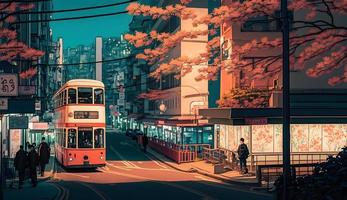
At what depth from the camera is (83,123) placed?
116 feet

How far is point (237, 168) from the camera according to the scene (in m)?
34.2

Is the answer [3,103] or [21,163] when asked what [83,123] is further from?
[3,103]

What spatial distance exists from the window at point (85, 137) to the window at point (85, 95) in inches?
74.0

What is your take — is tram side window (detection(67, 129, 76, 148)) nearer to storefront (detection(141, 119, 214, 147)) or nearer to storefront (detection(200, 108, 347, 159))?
storefront (detection(200, 108, 347, 159))

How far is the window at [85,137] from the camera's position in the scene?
35562 millimetres

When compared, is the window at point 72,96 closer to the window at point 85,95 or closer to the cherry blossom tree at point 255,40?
the window at point 85,95

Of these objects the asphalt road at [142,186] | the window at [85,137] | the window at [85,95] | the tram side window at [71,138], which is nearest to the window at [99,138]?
the window at [85,137]

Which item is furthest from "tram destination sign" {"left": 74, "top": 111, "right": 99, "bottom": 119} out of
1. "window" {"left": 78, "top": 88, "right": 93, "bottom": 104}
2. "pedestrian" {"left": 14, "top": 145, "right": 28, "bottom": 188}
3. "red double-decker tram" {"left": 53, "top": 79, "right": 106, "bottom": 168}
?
"pedestrian" {"left": 14, "top": 145, "right": 28, "bottom": 188}

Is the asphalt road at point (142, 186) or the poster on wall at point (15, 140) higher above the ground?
the poster on wall at point (15, 140)

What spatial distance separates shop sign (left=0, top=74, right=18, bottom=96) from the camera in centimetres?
1622

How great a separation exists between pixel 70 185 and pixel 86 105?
23.2ft

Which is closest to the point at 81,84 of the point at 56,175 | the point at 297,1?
the point at 56,175

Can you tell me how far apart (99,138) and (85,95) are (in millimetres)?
3153

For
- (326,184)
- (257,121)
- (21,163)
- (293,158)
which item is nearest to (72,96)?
(21,163)
